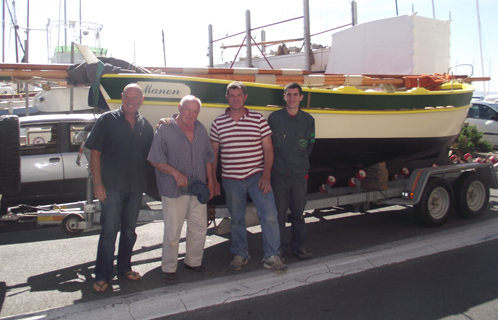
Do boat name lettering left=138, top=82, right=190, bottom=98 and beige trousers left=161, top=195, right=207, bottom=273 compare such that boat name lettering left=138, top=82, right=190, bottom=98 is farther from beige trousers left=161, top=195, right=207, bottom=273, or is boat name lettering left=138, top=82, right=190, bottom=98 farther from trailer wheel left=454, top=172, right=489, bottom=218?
trailer wheel left=454, top=172, right=489, bottom=218

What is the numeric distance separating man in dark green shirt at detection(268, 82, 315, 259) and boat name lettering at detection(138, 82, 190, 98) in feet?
3.01

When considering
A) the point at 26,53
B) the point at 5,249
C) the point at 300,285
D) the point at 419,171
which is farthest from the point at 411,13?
the point at 26,53

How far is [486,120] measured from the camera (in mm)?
11516

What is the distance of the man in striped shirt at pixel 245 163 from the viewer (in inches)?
142

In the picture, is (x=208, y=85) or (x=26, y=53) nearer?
(x=208, y=85)

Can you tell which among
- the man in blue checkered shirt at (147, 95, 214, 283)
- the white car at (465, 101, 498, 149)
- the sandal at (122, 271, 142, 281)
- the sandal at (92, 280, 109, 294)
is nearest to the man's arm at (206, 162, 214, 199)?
the man in blue checkered shirt at (147, 95, 214, 283)

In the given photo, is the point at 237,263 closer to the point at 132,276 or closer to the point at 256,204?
the point at 256,204

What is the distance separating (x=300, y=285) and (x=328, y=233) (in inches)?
68.1

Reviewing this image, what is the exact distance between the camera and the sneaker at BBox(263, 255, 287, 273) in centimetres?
369

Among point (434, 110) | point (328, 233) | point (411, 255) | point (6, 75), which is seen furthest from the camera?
point (434, 110)

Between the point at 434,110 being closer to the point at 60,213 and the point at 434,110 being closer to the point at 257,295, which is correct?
the point at 257,295

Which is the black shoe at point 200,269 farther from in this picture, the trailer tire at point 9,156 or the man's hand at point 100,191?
the trailer tire at point 9,156

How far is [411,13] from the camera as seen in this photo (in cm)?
652

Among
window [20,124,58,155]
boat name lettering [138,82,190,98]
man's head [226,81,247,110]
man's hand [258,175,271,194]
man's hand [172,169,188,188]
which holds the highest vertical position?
boat name lettering [138,82,190,98]
